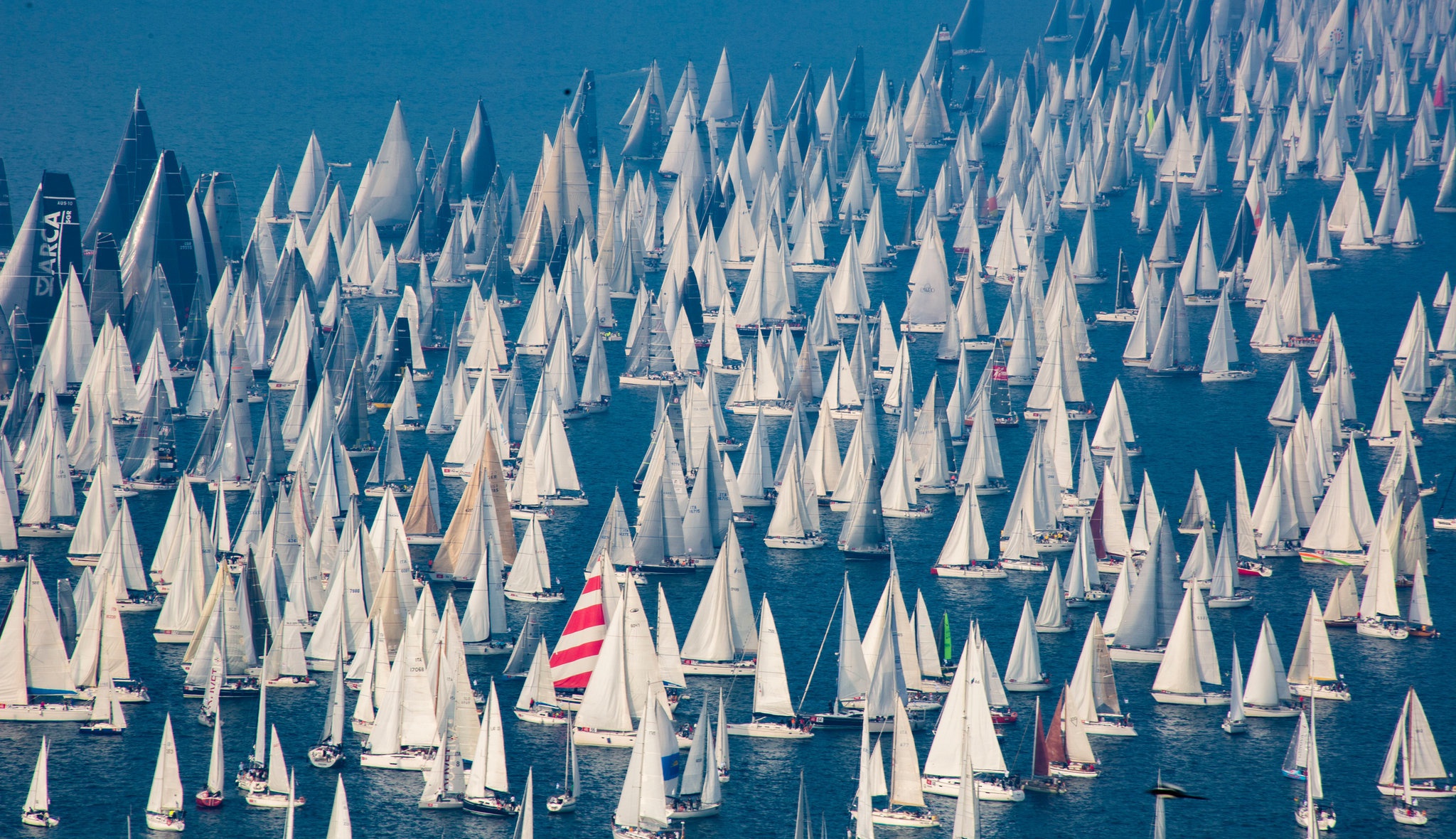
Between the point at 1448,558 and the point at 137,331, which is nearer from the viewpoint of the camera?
the point at 1448,558

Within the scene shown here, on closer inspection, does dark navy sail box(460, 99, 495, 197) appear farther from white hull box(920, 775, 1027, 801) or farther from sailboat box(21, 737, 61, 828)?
sailboat box(21, 737, 61, 828)

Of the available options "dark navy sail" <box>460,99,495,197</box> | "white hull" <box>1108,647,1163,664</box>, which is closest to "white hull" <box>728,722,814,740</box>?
"white hull" <box>1108,647,1163,664</box>

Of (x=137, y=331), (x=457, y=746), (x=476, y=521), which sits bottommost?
(x=457, y=746)

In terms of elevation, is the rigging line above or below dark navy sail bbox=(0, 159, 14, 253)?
below

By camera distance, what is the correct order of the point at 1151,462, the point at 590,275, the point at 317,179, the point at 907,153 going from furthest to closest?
the point at 907,153 < the point at 317,179 < the point at 590,275 < the point at 1151,462

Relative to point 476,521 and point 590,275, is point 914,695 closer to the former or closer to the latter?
point 476,521

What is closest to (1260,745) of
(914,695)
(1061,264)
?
(914,695)
